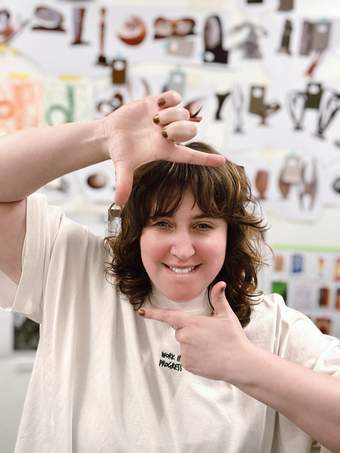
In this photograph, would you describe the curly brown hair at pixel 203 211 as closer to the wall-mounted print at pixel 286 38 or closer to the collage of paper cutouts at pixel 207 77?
the collage of paper cutouts at pixel 207 77

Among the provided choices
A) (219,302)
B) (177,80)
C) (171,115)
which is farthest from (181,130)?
(177,80)

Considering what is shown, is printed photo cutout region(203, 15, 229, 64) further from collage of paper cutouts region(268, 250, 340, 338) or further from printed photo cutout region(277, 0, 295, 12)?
collage of paper cutouts region(268, 250, 340, 338)

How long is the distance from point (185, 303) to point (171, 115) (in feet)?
1.30

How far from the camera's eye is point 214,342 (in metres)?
0.91

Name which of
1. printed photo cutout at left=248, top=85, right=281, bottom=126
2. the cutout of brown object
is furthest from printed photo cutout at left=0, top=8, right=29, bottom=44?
printed photo cutout at left=248, top=85, right=281, bottom=126

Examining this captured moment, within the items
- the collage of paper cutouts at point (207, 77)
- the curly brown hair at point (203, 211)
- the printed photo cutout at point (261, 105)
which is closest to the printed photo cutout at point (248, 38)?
the collage of paper cutouts at point (207, 77)

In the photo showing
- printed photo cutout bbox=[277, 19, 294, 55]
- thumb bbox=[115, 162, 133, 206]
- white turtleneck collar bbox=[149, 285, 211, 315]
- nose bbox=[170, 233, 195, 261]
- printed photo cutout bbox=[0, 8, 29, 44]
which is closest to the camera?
thumb bbox=[115, 162, 133, 206]

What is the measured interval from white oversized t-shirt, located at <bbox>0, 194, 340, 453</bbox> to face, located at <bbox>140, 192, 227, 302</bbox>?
10 cm

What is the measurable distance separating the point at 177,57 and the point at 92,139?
119 centimetres

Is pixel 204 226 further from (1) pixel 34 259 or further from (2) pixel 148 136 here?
(1) pixel 34 259

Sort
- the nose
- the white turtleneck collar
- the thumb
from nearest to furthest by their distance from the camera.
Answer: the thumb, the nose, the white turtleneck collar

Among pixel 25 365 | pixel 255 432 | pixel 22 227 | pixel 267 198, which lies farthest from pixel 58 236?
pixel 267 198

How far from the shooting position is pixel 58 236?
106 centimetres

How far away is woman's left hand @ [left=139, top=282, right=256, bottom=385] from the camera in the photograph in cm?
90
